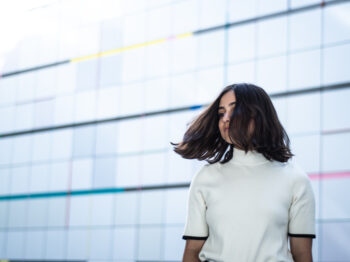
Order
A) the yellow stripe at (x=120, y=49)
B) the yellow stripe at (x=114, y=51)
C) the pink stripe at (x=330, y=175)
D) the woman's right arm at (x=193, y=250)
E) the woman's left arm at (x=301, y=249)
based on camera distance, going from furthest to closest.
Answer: the yellow stripe at (x=114, y=51) → the yellow stripe at (x=120, y=49) → the pink stripe at (x=330, y=175) → the woman's right arm at (x=193, y=250) → the woman's left arm at (x=301, y=249)

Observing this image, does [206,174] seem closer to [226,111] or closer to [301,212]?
[226,111]

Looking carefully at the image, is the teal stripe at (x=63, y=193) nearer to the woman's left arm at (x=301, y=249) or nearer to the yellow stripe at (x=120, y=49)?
the yellow stripe at (x=120, y=49)

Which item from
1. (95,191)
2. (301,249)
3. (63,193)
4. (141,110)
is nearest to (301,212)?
(301,249)

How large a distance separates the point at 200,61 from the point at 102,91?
1922mm

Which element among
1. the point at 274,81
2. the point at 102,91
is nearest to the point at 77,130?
the point at 102,91

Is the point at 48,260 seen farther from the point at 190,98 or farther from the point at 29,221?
the point at 190,98

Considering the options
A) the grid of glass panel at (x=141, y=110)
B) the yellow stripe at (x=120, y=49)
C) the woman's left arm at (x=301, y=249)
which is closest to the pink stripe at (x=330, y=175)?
the grid of glass panel at (x=141, y=110)

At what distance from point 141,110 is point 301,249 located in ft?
20.9

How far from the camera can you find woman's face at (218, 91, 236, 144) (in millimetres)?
2201

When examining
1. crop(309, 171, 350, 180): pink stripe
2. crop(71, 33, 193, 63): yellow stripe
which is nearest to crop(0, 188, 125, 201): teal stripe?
crop(71, 33, 193, 63): yellow stripe

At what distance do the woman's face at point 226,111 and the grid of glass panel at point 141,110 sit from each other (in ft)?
13.2

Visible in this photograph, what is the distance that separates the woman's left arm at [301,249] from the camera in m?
2.07

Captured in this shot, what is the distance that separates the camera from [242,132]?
7.07 ft

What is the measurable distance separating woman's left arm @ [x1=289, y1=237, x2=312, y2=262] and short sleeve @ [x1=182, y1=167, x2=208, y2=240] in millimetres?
350
